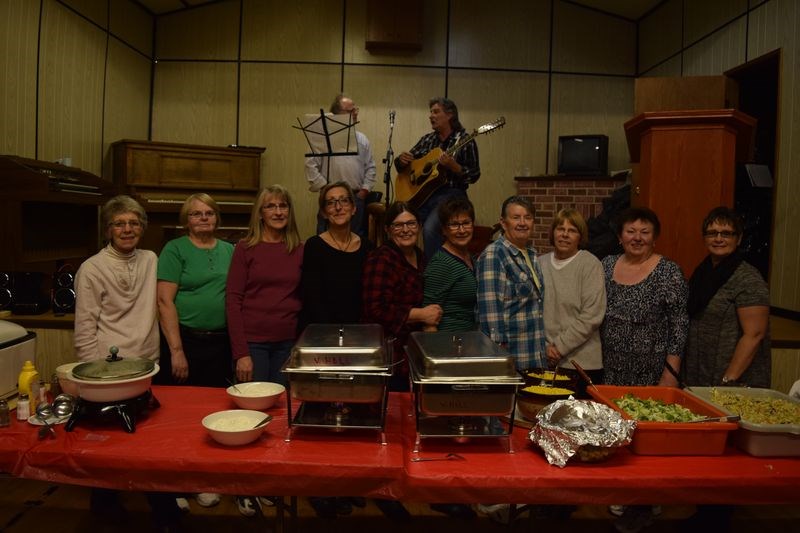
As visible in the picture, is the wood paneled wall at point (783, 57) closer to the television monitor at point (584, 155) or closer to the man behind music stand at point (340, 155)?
the television monitor at point (584, 155)

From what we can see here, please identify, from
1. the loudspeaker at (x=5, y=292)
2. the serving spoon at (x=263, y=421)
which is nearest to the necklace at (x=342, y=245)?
the serving spoon at (x=263, y=421)

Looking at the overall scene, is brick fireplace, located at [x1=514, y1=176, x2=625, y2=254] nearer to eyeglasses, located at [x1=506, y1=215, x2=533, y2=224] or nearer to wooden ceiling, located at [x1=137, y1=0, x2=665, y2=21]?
wooden ceiling, located at [x1=137, y1=0, x2=665, y2=21]

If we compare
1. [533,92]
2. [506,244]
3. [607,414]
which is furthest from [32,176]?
[533,92]

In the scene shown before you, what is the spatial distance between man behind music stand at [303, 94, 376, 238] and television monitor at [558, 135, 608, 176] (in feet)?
8.71

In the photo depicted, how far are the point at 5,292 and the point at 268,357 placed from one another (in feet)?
7.56

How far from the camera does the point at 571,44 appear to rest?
7.34 m

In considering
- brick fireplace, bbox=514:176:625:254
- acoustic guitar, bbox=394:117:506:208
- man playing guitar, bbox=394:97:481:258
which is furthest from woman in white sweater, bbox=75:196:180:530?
brick fireplace, bbox=514:176:625:254

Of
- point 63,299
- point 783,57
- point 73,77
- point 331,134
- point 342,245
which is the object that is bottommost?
point 63,299

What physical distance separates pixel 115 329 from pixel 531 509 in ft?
5.79

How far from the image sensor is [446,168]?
13.9 feet

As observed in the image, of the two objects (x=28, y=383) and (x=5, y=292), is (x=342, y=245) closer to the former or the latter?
(x=28, y=383)

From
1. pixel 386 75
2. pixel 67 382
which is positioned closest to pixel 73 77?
pixel 386 75

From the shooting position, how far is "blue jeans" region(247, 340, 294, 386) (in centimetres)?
260

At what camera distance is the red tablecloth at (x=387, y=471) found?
1.53 metres
